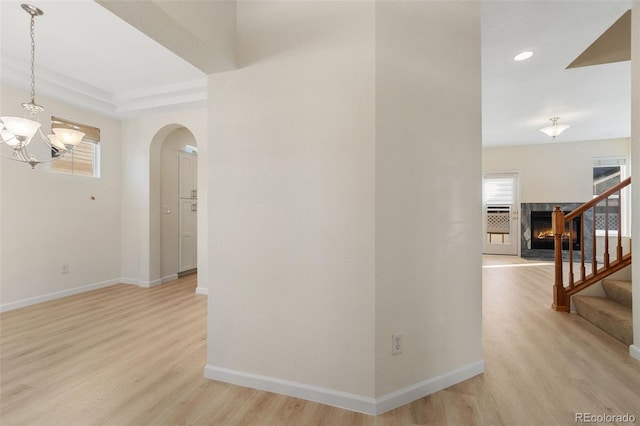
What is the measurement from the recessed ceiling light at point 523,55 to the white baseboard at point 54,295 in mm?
6568

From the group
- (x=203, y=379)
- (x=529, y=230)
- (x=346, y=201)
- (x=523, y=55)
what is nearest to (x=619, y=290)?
(x=523, y=55)

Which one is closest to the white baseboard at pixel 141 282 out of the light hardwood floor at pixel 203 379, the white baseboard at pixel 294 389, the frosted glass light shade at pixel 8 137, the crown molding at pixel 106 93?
the light hardwood floor at pixel 203 379

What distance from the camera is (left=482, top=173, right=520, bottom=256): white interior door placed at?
775 cm

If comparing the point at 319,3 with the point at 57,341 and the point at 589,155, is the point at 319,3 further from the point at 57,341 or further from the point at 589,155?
the point at 589,155

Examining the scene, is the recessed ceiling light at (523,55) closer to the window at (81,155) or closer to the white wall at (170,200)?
the white wall at (170,200)

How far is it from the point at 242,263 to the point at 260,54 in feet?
4.77

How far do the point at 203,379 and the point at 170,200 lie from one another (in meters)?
3.97

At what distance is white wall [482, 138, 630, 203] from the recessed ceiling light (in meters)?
5.09

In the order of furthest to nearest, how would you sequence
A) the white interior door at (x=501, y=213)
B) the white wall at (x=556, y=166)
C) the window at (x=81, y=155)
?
1. the white interior door at (x=501, y=213)
2. the white wall at (x=556, y=166)
3. the window at (x=81, y=155)

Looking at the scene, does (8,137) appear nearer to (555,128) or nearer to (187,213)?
(187,213)

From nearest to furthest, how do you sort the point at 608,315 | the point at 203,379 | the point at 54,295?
the point at 203,379 → the point at 608,315 → the point at 54,295

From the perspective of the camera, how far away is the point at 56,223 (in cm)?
421

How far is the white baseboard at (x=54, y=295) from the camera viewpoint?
12.2 feet

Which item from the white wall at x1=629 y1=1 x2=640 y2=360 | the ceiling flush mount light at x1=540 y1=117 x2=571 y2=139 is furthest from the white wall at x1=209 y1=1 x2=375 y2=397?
the ceiling flush mount light at x1=540 y1=117 x2=571 y2=139
